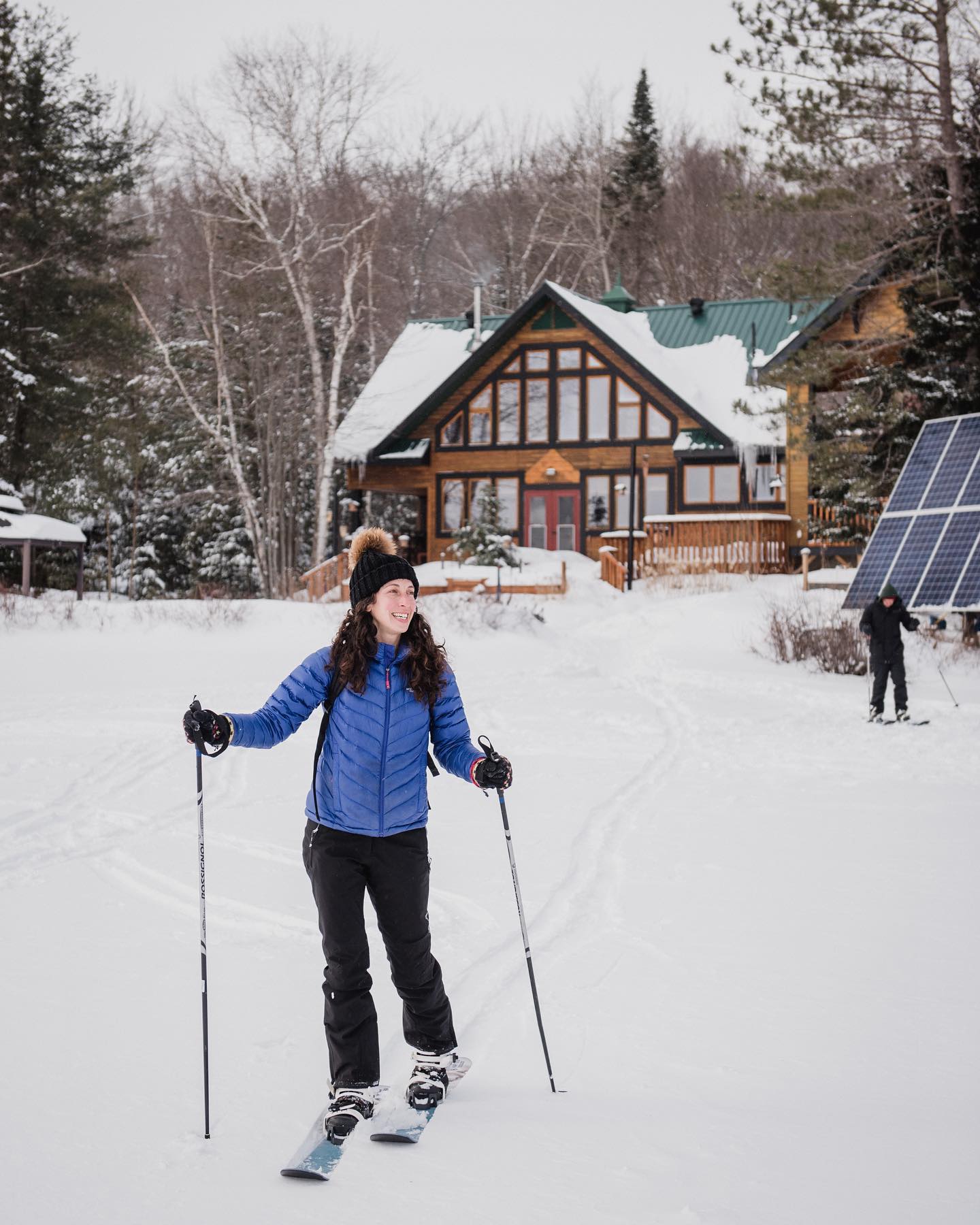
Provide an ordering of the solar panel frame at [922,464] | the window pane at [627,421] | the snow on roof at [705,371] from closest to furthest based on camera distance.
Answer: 1. the solar panel frame at [922,464]
2. the snow on roof at [705,371]
3. the window pane at [627,421]

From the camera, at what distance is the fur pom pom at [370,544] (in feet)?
13.1

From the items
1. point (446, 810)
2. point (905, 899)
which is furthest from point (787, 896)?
point (446, 810)

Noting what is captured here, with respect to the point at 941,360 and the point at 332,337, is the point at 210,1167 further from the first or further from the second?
the point at 332,337

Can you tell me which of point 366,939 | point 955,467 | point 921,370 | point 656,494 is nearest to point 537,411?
point 656,494

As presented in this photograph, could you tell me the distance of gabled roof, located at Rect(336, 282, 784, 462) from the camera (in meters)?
31.4

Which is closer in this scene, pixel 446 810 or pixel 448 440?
pixel 446 810

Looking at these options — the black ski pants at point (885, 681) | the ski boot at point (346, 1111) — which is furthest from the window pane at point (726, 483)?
the ski boot at point (346, 1111)

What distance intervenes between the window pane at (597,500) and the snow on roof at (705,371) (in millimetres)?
3220

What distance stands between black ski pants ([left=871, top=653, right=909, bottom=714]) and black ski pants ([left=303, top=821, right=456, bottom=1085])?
32.2 ft

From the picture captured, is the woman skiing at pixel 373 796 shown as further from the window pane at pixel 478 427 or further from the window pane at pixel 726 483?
the window pane at pixel 478 427

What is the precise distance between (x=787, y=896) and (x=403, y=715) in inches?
128

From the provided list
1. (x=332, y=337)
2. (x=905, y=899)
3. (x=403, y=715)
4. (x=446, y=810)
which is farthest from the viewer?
(x=332, y=337)

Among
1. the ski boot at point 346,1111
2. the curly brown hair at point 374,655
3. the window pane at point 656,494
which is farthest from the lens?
the window pane at point 656,494

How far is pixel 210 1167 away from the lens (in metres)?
3.27
